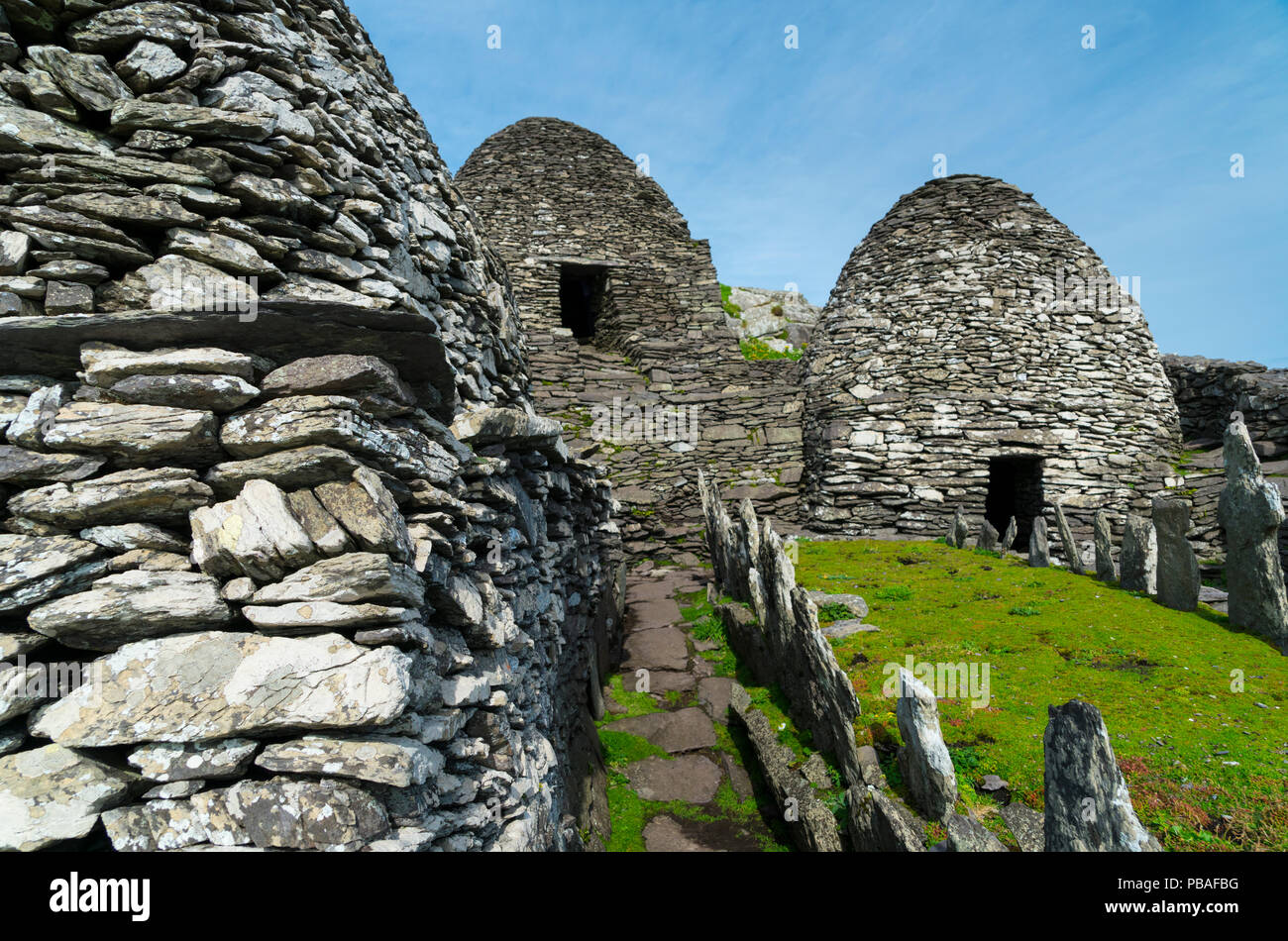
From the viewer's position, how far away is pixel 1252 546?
21.2 ft

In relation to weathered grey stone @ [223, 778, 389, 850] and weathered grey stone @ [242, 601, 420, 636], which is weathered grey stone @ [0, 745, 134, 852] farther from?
weathered grey stone @ [242, 601, 420, 636]

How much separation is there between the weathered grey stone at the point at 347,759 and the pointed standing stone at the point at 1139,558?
Result: 32.3ft

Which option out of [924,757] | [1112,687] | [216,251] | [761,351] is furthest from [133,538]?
[761,351]

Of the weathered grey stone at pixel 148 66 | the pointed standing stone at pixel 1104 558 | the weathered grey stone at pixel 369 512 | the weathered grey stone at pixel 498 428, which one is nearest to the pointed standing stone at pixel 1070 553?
the pointed standing stone at pixel 1104 558

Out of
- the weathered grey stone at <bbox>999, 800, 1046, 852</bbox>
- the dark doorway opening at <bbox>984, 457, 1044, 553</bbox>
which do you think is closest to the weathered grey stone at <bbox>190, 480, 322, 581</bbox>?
the weathered grey stone at <bbox>999, 800, 1046, 852</bbox>

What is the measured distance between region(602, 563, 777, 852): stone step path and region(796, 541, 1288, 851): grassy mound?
5.54 feet

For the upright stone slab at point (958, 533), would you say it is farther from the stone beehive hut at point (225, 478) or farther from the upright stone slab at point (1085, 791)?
the stone beehive hut at point (225, 478)

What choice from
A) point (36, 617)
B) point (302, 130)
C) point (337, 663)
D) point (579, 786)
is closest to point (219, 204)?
point (302, 130)

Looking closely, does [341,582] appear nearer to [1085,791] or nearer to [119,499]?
[119,499]

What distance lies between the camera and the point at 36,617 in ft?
6.96

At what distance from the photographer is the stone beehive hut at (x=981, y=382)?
45.2 feet

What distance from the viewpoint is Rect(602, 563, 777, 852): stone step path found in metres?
5.30

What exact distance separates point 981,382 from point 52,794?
661 inches

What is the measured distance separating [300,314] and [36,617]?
61.3 inches
